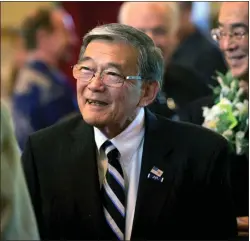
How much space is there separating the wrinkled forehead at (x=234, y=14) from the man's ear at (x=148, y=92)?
392 millimetres

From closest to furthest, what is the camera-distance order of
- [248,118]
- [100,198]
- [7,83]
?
[100,198], [248,118], [7,83]

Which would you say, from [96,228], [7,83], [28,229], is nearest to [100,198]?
[96,228]

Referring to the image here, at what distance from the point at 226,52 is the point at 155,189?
0.54 meters

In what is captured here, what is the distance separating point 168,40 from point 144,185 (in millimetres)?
789

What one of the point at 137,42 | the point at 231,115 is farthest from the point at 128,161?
the point at 231,115

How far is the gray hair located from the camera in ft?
6.00

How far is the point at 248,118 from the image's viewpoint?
220 centimetres

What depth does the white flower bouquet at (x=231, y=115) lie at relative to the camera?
85.8 inches

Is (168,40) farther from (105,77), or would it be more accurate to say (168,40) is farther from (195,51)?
(105,77)

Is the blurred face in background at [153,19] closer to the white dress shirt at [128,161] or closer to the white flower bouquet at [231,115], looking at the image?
the white flower bouquet at [231,115]

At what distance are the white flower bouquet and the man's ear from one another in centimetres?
29

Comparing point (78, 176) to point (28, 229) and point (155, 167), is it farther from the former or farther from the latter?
point (28, 229)

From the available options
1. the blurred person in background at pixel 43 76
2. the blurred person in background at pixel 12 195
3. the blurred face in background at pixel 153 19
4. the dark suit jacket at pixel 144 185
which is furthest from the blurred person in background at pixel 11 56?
the blurred person in background at pixel 12 195

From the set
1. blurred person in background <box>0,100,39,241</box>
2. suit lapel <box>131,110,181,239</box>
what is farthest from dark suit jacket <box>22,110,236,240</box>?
blurred person in background <box>0,100,39,241</box>
